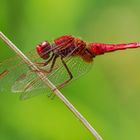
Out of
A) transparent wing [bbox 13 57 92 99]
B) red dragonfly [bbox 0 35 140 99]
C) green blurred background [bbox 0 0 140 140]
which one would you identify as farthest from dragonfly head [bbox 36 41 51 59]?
green blurred background [bbox 0 0 140 140]

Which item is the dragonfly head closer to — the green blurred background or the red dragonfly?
the red dragonfly

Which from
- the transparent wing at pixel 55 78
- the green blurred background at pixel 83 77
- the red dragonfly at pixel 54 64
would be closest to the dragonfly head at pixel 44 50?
the red dragonfly at pixel 54 64

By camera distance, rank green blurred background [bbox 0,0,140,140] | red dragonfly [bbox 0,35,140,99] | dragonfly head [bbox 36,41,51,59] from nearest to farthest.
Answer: red dragonfly [bbox 0,35,140,99] < dragonfly head [bbox 36,41,51,59] < green blurred background [bbox 0,0,140,140]

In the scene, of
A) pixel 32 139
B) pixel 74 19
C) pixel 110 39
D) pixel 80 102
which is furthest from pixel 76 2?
pixel 32 139

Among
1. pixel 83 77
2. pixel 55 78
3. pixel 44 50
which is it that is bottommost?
pixel 83 77

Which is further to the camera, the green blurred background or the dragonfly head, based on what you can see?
the green blurred background

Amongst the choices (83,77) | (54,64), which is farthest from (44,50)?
(83,77)

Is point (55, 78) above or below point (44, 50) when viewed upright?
below

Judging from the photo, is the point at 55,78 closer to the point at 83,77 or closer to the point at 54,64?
the point at 54,64
